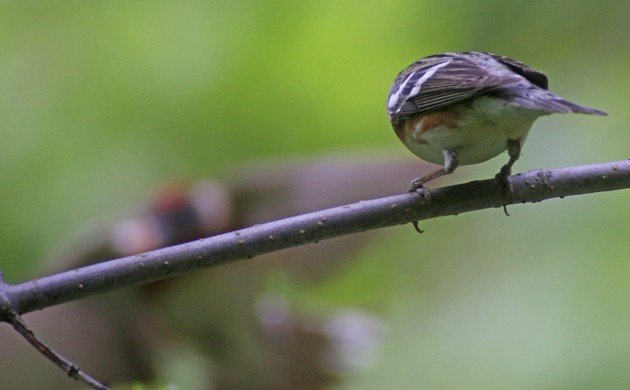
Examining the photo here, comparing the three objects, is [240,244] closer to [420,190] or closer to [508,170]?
[420,190]

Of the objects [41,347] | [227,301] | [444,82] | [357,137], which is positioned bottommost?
[41,347]

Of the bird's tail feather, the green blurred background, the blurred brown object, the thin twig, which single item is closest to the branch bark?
the thin twig

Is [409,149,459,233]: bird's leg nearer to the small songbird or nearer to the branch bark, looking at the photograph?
the small songbird

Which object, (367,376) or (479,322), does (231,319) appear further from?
(479,322)

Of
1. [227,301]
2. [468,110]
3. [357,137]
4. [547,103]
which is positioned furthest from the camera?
[357,137]

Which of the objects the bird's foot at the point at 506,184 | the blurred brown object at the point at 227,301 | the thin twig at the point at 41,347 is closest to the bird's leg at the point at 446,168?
A: the bird's foot at the point at 506,184

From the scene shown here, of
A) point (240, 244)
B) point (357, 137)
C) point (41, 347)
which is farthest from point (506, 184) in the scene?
point (357, 137)

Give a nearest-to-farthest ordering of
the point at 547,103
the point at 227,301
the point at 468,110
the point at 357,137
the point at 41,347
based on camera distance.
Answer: the point at 41,347, the point at 547,103, the point at 468,110, the point at 227,301, the point at 357,137
